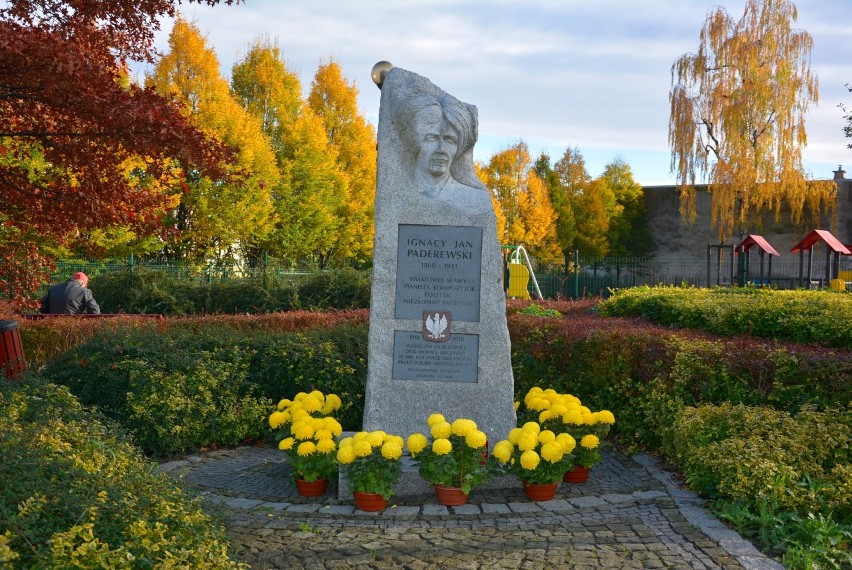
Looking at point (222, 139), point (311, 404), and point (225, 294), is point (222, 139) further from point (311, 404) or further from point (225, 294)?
point (311, 404)

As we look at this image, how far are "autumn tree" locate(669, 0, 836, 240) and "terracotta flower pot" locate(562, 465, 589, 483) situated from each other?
1108 inches

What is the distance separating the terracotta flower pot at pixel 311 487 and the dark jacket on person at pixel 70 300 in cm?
803

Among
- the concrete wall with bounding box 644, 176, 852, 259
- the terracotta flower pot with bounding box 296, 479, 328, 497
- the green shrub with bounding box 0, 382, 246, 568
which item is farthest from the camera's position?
the concrete wall with bounding box 644, 176, 852, 259

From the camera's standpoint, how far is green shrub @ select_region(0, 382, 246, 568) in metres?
2.74

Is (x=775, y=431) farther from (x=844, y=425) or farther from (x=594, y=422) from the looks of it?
(x=594, y=422)

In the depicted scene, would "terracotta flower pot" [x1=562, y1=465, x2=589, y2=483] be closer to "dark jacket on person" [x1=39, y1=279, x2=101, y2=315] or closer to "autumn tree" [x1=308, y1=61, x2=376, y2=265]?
"dark jacket on person" [x1=39, y1=279, x2=101, y2=315]

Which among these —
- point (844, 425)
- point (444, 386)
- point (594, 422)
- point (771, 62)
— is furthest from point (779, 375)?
point (771, 62)

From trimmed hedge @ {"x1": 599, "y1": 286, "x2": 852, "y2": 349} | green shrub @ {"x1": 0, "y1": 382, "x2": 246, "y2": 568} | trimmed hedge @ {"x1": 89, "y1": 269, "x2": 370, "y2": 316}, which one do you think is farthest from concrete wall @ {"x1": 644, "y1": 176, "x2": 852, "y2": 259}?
green shrub @ {"x1": 0, "y1": 382, "x2": 246, "y2": 568}

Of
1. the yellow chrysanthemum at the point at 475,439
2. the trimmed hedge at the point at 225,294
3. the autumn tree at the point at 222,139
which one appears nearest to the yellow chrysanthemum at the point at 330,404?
the yellow chrysanthemum at the point at 475,439

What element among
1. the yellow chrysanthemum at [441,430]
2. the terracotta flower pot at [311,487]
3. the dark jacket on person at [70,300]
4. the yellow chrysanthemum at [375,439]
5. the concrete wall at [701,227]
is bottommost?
the terracotta flower pot at [311,487]

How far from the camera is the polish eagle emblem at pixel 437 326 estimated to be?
555 centimetres

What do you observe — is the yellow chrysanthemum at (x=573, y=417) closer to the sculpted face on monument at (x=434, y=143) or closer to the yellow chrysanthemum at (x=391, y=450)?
the yellow chrysanthemum at (x=391, y=450)

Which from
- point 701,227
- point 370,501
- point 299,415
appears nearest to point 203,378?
point 299,415

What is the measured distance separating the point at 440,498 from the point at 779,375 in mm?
2849
